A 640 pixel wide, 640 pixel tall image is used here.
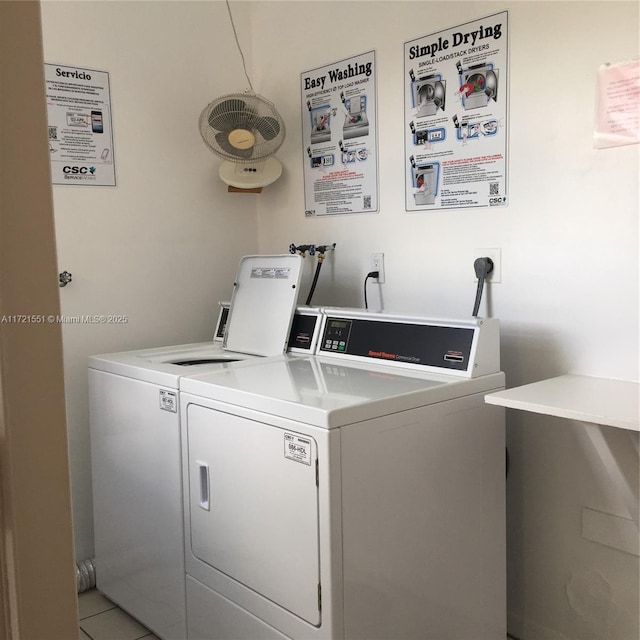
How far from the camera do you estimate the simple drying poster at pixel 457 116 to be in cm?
221

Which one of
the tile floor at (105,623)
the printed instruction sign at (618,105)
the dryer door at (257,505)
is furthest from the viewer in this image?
the tile floor at (105,623)

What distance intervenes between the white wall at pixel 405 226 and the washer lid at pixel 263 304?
0.98ft

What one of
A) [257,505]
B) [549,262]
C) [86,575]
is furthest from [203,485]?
[549,262]

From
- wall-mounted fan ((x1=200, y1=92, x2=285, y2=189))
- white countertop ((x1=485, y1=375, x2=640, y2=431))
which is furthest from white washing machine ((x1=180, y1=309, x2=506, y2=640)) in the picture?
wall-mounted fan ((x1=200, y1=92, x2=285, y2=189))

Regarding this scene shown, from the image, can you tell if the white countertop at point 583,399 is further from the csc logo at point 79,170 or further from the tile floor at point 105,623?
the csc logo at point 79,170

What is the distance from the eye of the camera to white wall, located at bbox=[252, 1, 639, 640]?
1.97 metres

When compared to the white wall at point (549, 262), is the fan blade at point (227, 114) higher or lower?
higher

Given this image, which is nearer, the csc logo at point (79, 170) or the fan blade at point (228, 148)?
the csc logo at point (79, 170)

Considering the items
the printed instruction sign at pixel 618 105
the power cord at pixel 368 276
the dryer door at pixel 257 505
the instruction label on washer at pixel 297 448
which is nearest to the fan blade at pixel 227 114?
the power cord at pixel 368 276

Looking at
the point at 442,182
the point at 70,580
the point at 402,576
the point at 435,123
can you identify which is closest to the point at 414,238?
the point at 442,182

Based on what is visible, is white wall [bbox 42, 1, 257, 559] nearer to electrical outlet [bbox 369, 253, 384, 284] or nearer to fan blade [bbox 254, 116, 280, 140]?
fan blade [bbox 254, 116, 280, 140]

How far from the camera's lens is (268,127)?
9.23 feet

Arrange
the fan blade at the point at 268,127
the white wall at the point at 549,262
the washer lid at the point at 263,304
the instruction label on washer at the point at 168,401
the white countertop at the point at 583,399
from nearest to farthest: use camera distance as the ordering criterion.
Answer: the white countertop at the point at 583,399 < the white wall at the point at 549,262 < the instruction label on washer at the point at 168,401 < the washer lid at the point at 263,304 < the fan blade at the point at 268,127

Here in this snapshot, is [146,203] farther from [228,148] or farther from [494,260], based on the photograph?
[494,260]
